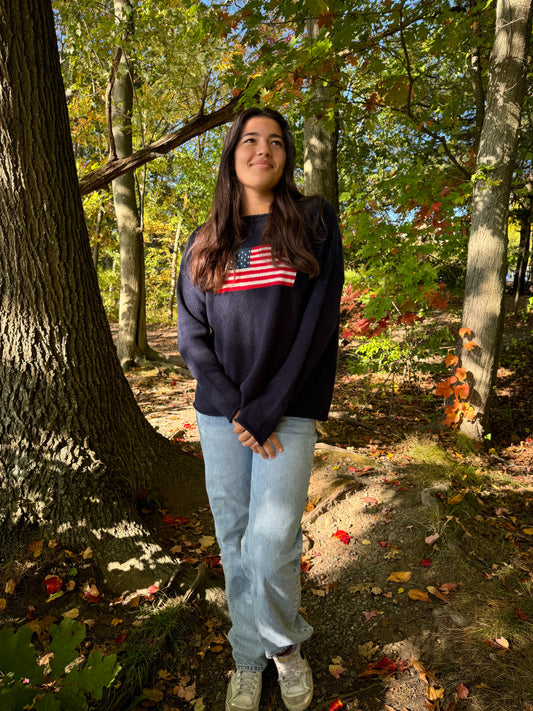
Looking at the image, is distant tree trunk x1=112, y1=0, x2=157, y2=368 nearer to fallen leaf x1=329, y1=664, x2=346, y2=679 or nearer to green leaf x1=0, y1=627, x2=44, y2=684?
fallen leaf x1=329, y1=664, x2=346, y2=679

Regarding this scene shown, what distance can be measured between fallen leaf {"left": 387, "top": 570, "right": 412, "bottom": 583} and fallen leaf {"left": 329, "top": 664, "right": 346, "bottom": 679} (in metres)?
0.63

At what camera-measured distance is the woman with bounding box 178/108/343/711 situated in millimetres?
1672

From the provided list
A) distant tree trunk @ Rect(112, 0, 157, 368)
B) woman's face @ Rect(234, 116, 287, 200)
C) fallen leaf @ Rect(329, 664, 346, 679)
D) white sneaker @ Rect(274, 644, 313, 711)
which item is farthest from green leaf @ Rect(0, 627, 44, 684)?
distant tree trunk @ Rect(112, 0, 157, 368)

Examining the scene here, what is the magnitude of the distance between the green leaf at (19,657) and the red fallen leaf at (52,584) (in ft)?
2.93

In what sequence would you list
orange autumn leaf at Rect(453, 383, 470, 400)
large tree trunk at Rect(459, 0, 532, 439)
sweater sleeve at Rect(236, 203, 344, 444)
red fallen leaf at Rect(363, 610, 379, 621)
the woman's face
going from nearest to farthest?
1. sweater sleeve at Rect(236, 203, 344, 444)
2. the woman's face
3. red fallen leaf at Rect(363, 610, 379, 621)
4. large tree trunk at Rect(459, 0, 532, 439)
5. orange autumn leaf at Rect(453, 383, 470, 400)

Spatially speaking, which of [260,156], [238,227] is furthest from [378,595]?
[260,156]

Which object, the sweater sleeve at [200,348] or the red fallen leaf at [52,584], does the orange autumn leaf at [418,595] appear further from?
the red fallen leaf at [52,584]

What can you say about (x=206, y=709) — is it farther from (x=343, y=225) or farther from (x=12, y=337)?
(x=343, y=225)

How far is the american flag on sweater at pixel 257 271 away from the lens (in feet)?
5.54

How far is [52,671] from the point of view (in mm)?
1348

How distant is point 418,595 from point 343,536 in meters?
0.62

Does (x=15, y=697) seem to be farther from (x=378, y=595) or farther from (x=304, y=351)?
(x=378, y=595)

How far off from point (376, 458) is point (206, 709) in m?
2.69

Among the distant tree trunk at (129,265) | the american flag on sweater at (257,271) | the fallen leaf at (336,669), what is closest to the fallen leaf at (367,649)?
the fallen leaf at (336,669)
